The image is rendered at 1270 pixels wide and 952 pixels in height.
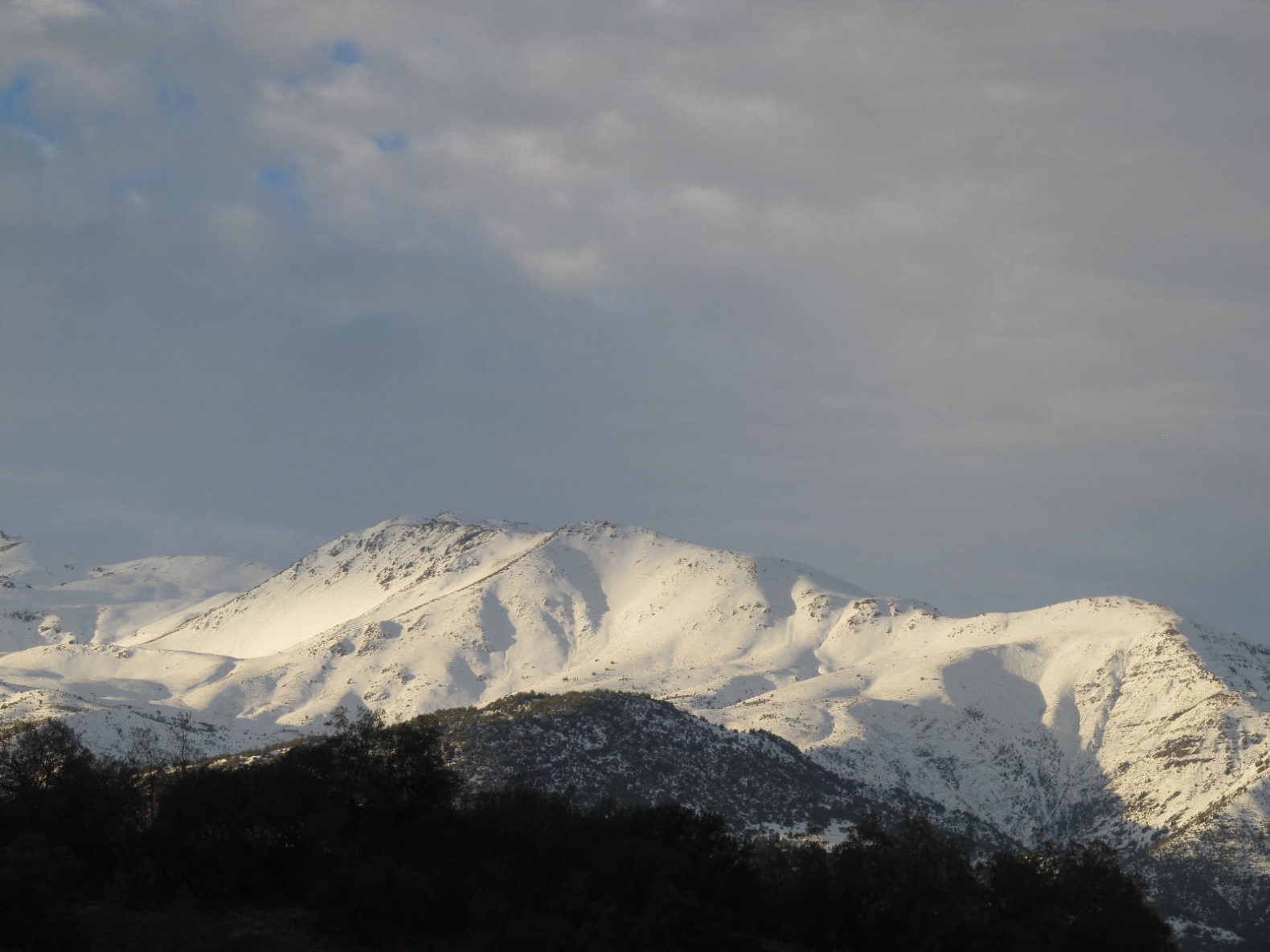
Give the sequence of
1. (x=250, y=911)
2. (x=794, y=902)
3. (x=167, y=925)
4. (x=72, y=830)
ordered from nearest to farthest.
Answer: (x=167, y=925), (x=250, y=911), (x=72, y=830), (x=794, y=902)

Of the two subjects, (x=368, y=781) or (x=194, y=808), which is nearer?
(x=194, y=808)

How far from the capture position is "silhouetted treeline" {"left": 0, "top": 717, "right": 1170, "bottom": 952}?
9881 centimetres

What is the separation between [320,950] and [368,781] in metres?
27.5

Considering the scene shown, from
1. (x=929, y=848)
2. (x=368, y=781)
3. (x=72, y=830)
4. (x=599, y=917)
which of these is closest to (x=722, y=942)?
(x=599, y=917)

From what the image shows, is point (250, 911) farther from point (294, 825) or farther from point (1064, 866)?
point (1064, 866)

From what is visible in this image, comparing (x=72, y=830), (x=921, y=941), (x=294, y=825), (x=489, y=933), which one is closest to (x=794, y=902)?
(x=921, y=941)

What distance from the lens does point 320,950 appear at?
97.1 metres

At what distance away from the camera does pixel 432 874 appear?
110875 millimetres

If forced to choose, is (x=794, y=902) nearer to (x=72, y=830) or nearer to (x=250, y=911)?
(x=250, y=911)

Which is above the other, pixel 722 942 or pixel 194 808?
pixel 194 808

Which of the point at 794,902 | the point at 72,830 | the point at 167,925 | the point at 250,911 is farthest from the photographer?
the point at 794,902

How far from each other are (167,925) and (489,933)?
21773 mm

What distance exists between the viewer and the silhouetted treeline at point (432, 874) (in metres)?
98.8

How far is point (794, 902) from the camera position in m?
123
